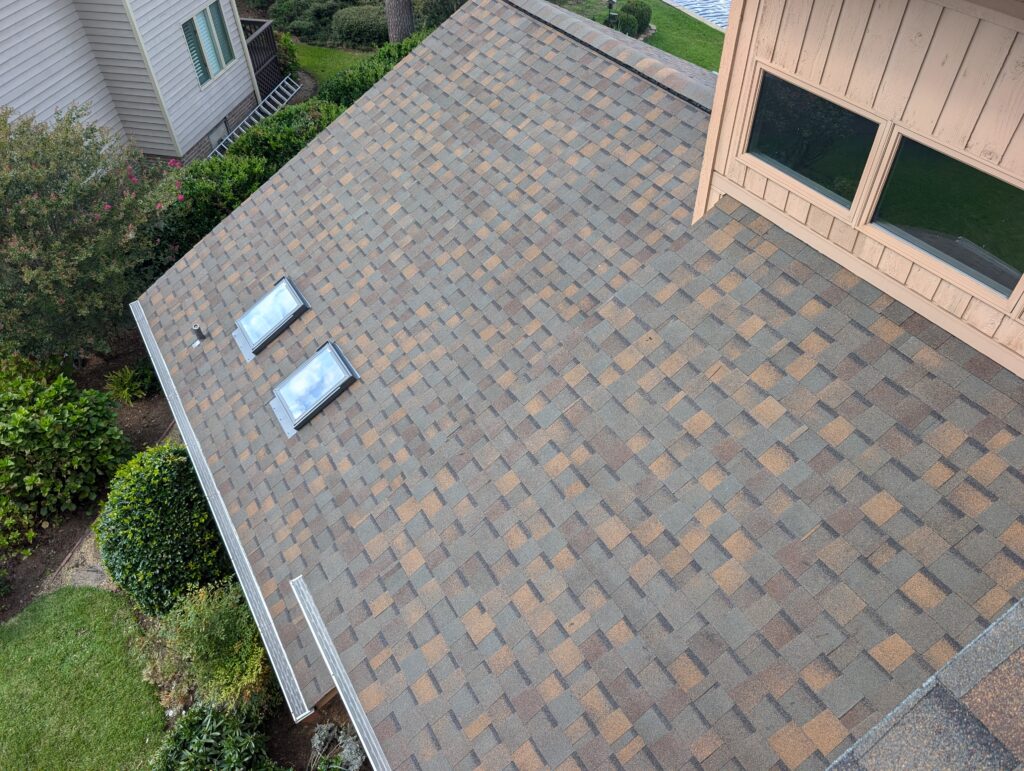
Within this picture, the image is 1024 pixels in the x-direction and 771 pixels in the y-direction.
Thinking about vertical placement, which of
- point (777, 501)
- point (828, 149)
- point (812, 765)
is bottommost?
point (812, 765)

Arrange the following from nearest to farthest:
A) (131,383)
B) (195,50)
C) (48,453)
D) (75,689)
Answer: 1. (75,689)
2. (48,453)
3. (131,383)
4. (195,50)

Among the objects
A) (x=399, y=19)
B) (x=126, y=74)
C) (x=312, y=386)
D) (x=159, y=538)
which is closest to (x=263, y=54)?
(x=399, y=19)

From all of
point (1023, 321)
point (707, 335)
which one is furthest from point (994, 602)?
point (707, 335)

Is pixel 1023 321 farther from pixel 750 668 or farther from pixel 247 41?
pixel 247 41

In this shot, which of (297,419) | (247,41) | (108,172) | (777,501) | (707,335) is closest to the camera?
(777,501)

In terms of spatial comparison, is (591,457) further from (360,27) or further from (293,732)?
(360,27)

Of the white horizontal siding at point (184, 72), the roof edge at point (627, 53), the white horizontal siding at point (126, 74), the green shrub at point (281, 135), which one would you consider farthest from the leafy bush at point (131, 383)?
the roof edge at point (627, 53)
